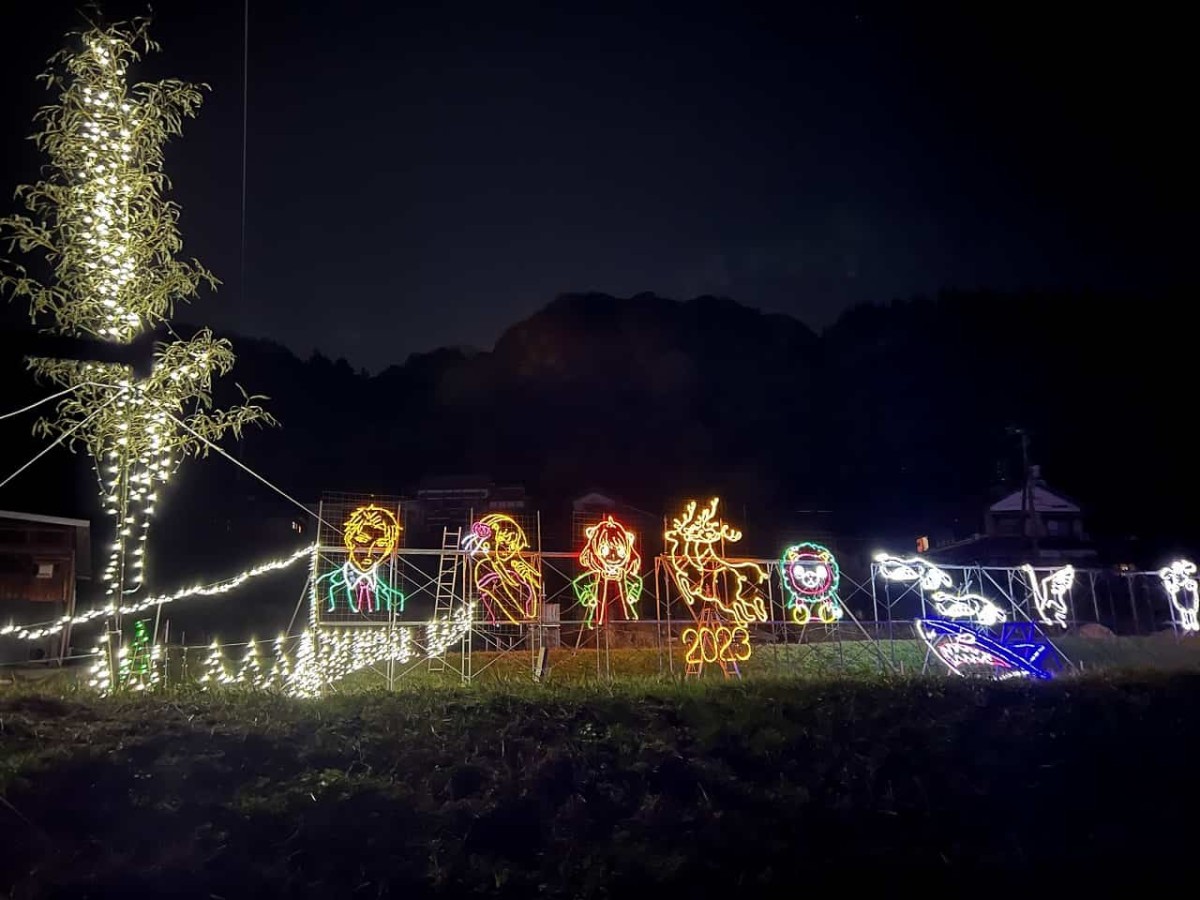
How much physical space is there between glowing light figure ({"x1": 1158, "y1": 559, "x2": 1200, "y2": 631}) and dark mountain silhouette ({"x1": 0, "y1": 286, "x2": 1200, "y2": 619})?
44.4 feet

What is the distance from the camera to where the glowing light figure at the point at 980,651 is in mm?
12711

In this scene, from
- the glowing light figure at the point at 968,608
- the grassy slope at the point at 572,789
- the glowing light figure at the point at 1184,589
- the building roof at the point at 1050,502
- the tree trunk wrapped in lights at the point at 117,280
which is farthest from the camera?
the building roof at the point at 1050,502

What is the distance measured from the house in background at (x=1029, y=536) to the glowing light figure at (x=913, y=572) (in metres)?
17.6

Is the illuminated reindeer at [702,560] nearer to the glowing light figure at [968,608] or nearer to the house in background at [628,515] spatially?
the glowing light figure at [968,608]

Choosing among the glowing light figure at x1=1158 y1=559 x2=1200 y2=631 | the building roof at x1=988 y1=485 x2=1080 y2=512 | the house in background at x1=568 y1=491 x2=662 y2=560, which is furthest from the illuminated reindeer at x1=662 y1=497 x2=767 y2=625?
the building roof at x1=988 y1=485 x2=1080 y2=512

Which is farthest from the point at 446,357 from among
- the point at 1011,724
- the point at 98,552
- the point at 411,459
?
the point at 1011,724

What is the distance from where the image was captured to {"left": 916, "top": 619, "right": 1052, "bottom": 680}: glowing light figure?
41.7 ft

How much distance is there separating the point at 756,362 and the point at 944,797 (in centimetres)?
3986

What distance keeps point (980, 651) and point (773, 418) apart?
30.3m

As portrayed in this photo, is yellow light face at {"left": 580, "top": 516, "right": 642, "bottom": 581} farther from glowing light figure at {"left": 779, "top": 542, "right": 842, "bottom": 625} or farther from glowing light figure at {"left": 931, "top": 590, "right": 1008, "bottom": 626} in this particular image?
glowing light figure at {"left": 931, "top": 590, "right": 1008, "bottom": 626}

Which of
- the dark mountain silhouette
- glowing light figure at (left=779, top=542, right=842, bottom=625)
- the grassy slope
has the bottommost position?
the grassy slope

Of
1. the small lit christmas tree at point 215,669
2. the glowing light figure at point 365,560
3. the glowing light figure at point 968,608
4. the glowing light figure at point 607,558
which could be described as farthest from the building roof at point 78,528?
the glowing light figure at point 968,608

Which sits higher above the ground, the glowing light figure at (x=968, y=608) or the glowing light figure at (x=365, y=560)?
the glowing light figure at (x=365, y=560)

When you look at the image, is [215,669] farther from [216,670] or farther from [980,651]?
[980,651]
